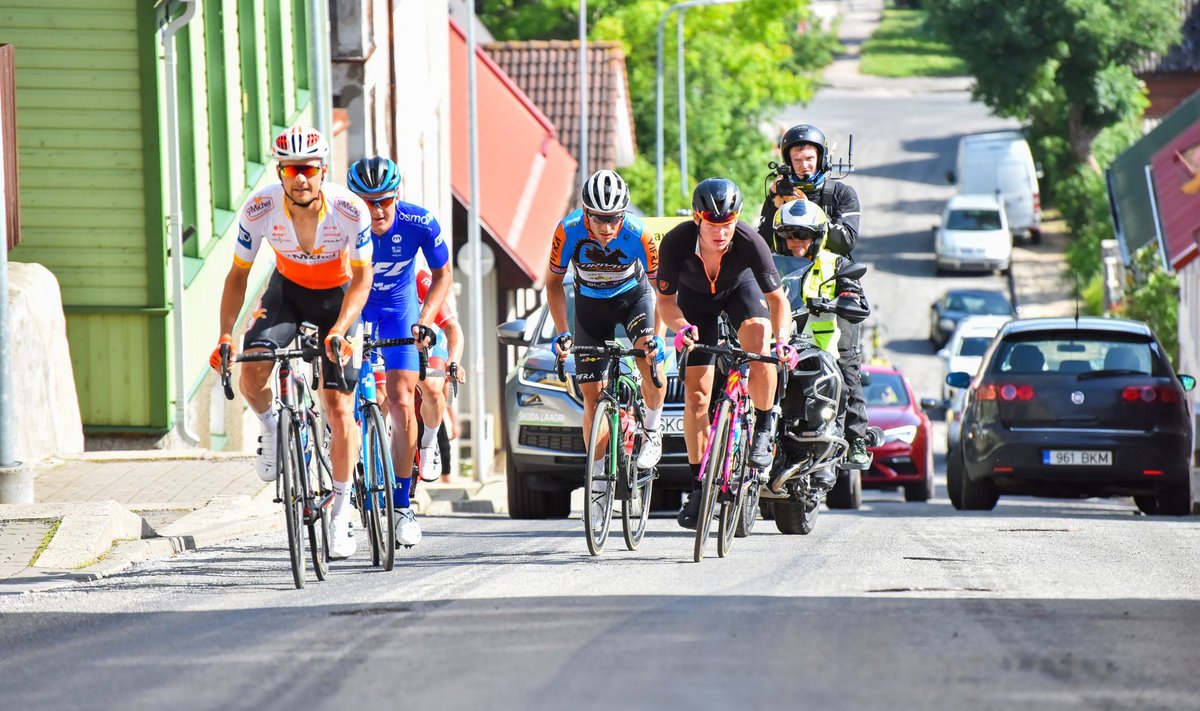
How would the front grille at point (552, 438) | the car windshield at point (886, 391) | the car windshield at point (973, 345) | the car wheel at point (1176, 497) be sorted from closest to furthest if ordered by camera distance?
the front grille at point (552, 438)
the car wheel at point (1176, 497)
the car windshield at point (886, 391)
the car windshield at point (973, 345)

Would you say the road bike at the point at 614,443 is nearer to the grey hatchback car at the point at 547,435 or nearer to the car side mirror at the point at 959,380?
the grey hatchback car at the point at 547,435

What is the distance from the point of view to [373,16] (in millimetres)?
29719

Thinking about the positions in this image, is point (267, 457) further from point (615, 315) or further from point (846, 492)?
point (846, 492)

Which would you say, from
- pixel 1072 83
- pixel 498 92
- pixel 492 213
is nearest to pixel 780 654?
pixel 492 213

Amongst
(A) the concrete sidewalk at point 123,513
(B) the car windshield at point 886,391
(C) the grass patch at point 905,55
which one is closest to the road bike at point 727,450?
(A) the concrete sidewalk at point 123,513

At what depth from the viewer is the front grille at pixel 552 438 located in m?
15.2

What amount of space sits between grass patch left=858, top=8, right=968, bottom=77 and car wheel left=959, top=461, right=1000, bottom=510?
86282 millimetres

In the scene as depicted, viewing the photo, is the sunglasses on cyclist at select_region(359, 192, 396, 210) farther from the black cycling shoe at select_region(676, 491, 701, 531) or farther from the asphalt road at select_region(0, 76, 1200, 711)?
the black cycling shoe at select_region(676, 491, 701, 531)

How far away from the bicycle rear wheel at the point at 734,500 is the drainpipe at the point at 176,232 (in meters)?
8.96

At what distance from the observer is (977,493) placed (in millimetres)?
17672

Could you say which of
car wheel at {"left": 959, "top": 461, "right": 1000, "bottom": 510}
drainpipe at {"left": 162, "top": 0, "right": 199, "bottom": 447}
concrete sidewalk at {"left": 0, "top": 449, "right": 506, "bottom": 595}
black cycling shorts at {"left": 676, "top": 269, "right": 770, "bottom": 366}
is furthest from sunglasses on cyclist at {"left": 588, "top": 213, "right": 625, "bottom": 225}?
drainpipe at {"left": 162, "top": 0, "right": 199, "bottom": 447}

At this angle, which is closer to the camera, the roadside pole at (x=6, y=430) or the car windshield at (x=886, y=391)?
the roadside pole at (x=6, y=430)

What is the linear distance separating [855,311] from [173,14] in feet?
31.2

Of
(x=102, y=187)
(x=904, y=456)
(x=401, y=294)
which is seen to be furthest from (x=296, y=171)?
(x=904, y=456)
